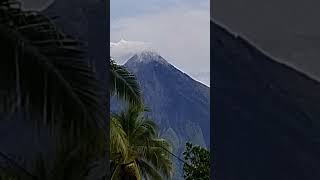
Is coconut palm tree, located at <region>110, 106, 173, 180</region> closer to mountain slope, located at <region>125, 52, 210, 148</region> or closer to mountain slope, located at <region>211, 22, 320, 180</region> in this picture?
mountain slope, located at <region>211, 22, 320, 180</region>

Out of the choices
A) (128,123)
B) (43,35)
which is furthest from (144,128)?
(43,35)

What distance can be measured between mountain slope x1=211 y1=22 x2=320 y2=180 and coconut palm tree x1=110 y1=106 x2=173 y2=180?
23.1 feet

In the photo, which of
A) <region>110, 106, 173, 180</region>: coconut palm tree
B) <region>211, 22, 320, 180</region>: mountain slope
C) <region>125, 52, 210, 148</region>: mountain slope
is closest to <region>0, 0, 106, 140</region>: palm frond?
<region>211, 22, 320, 180</region>: mountain slope

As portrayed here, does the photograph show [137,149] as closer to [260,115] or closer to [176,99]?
[260,115]

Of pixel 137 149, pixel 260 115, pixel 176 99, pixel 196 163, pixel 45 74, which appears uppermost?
pixel 45 74

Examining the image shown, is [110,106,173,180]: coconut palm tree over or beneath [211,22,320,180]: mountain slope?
beneath

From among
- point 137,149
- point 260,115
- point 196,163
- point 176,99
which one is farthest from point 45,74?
point 176,99

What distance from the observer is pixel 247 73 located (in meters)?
6.62

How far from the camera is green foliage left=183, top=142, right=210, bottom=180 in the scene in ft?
51.0

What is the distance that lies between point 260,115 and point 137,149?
31.1 ft

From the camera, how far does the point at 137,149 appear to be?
15867 millimetres

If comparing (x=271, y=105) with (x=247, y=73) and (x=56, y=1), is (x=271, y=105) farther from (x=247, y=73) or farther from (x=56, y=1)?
(x=56, y=1)

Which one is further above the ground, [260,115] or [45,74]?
[45,74]

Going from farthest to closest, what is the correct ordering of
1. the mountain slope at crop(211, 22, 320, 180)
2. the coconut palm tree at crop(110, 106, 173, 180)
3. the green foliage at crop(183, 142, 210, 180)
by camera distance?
the green foliage at crop(183, 142, 210, 180) → the coconut palm tree at crop(110, 106, 173, 180) → the mountain slope at crop(211, 22, 320, 180)
